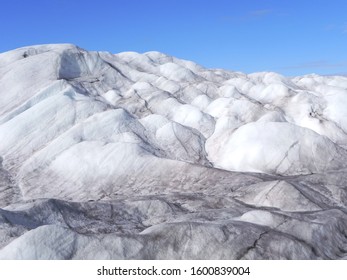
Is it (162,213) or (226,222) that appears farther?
(162,213)

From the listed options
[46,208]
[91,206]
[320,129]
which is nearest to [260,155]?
[320,129]

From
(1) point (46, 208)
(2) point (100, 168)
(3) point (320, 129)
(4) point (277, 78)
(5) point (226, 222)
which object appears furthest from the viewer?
(4) point (277, 78)

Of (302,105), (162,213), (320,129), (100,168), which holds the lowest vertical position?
(162,213)

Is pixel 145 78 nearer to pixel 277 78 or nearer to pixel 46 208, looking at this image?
pixel 277 78

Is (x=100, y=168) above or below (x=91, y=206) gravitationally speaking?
above
